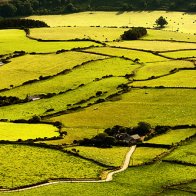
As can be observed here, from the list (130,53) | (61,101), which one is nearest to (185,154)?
(61,101)

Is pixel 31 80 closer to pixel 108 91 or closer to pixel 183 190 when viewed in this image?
pixel 108 91

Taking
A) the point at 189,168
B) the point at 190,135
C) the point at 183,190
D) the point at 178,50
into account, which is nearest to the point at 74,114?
the point at 190,135

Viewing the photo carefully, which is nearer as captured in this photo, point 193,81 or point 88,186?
point 88,186

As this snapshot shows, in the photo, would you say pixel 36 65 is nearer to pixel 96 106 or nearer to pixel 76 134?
pixel 96 106

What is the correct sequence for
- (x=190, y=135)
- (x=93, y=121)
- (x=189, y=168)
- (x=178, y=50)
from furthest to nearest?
1. (x=178, y=50)
2. (x=93, y=121)
3. (x=190, y=135)
4. (x=189, y=168)

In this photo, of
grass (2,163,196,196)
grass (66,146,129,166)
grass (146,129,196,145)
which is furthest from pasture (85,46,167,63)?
grass (2,163,196,196)

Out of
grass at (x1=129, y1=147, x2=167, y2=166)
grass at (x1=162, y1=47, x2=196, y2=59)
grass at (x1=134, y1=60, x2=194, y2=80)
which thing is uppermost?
grass at (x1=162, y1=47, x2=196, y2=59)

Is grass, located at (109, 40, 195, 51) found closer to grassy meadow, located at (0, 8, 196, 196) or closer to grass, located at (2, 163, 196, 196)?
grassy meadow, located at (0, 8, 196, 196)
